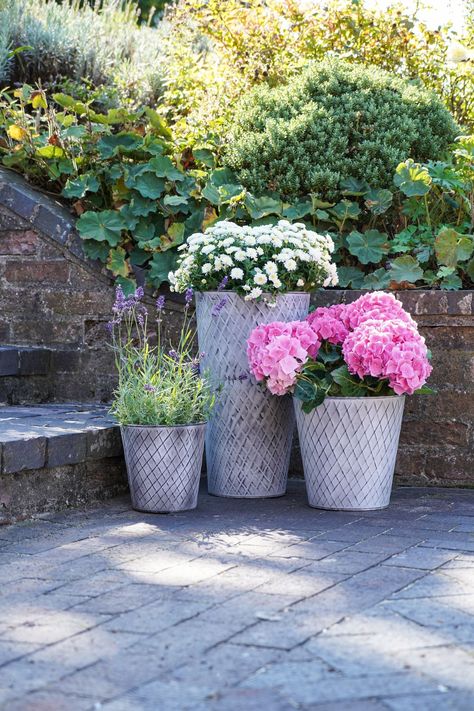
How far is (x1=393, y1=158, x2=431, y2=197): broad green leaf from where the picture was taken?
4.91m

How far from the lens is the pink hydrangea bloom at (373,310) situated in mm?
4152

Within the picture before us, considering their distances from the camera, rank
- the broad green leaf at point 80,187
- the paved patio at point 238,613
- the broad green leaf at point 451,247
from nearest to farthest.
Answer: the paved patio at point 238,613
the broad green leaf at point 451,247
the broad green leaf at point 80,187

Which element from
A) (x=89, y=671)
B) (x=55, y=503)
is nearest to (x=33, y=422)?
(x=55, y=503)

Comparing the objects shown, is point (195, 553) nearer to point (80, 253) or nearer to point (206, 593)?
point (206, 593)

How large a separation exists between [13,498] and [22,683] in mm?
1729

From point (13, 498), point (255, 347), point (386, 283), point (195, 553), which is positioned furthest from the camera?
point (386, 283)

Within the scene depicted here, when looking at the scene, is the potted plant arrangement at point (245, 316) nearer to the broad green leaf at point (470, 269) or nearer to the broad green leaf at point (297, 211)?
the broad green leaf at point (297, 211)

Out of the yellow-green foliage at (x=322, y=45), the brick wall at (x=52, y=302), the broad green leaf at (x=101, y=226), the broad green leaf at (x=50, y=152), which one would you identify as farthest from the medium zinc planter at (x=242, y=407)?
the yellow-green foliage at (x=322, y=45)

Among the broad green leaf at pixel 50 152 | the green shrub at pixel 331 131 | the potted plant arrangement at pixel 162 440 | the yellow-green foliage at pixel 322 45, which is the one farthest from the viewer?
the yellow-green foliage at pixel 322 45

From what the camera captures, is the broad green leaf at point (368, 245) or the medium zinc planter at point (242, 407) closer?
the medium zinc planter at point (242, 407)

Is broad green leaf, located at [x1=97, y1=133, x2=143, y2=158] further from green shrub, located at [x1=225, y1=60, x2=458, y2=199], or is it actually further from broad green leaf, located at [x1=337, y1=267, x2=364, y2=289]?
broad green leaf, located at [x1=337, y1=267, x2=364, y2=289]

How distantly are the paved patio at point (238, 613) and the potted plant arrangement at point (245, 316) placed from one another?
450 millimetres

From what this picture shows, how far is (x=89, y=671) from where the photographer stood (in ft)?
7.38

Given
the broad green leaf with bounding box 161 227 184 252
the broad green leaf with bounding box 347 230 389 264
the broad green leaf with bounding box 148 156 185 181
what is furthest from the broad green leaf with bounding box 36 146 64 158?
the broad green leaf with bounding box 347 230 389 264
